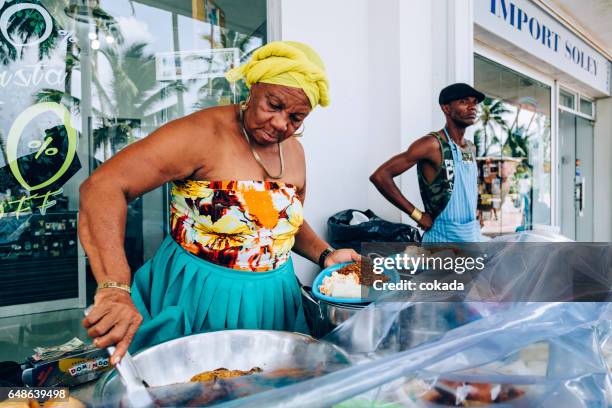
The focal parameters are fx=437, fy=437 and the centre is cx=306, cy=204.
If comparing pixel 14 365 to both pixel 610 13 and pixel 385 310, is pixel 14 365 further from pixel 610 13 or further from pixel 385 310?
pixel 610 13

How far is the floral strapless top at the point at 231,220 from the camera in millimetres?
1219

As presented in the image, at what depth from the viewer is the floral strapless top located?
1219 millimetres

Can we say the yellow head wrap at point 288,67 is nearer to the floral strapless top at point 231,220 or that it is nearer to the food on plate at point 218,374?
the floral strapless top at point 231,220

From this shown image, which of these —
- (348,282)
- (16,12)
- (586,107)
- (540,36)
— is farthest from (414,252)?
(586,107)

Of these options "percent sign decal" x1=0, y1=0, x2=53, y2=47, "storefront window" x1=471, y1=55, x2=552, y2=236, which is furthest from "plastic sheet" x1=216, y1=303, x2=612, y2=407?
"storefront window" x1=471, y1=55, x2=552, y2=236

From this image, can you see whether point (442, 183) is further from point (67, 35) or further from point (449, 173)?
point (67, 35)

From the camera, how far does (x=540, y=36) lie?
552 cm

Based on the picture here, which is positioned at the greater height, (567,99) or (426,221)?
(567,99)

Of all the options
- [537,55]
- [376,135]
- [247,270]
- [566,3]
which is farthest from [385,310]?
[566,3]

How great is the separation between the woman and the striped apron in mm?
A: 1515

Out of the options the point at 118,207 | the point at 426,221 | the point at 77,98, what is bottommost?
the point at 426,221

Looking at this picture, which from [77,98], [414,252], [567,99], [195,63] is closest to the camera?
[414,252]

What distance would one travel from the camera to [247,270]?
4.13 feet

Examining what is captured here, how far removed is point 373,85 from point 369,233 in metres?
1.29
